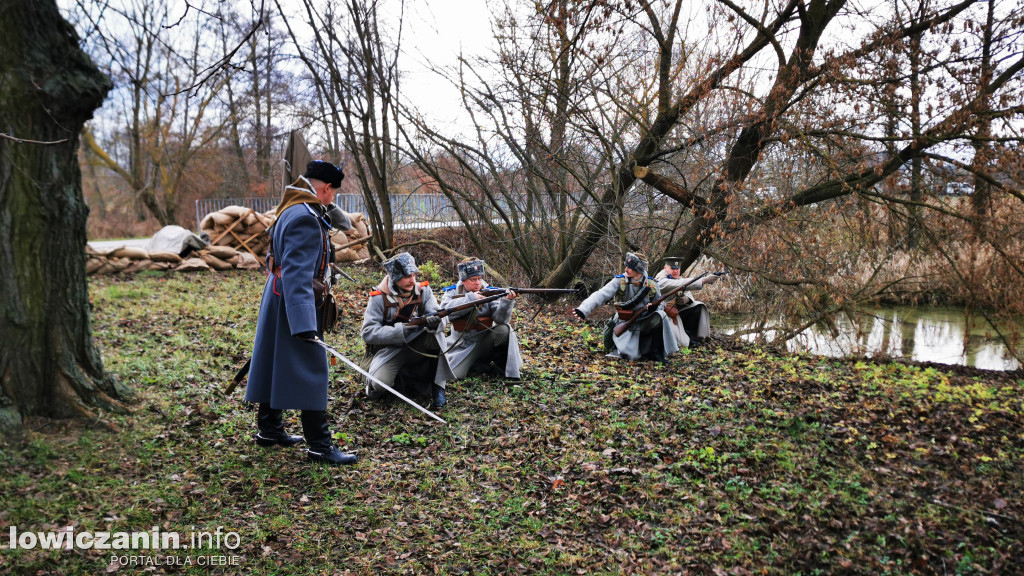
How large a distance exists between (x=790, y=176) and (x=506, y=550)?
855 centimetres

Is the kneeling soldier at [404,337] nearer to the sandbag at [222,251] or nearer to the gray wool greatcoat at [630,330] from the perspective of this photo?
the gray wool greatcoat at [630,330]

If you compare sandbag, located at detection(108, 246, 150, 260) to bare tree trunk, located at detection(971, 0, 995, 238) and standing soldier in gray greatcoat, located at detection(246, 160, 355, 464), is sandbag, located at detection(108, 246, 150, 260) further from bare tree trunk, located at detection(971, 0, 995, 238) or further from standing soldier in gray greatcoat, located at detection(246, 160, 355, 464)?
bare tree trunk, located at detection(971, 0, 995, 238)

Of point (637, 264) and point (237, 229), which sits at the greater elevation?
point (237, 229)

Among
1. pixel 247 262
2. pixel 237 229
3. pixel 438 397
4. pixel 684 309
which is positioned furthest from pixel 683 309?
pixel 237 229

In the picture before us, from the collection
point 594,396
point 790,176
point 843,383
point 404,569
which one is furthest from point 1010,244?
point 404,569

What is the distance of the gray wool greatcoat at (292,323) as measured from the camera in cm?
476

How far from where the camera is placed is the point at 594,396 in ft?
23.5

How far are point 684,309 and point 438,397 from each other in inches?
203

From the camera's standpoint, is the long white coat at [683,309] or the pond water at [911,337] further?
the pond water at [911,337]

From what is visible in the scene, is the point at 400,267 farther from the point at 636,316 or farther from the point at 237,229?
the point at 237,229

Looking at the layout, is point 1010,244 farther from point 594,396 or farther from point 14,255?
point 14,255

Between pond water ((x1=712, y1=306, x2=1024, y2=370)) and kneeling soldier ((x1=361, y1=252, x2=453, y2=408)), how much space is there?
24.6 ft

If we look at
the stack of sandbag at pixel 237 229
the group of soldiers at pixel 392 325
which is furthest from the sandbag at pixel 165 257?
the group of soldiers at pixel 392 325

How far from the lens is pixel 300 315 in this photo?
472cm
